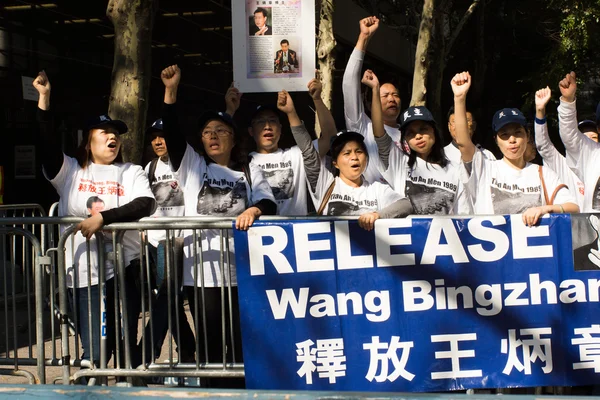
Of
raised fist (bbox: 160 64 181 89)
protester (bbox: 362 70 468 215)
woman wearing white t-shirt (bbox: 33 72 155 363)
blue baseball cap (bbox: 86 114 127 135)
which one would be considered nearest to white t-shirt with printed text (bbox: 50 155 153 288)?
woman wearing white t-shirt (bbox: 33 72 155 363)

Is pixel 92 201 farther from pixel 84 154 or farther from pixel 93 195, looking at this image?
pixel 84 154

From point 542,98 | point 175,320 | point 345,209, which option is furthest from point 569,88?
point 175,320

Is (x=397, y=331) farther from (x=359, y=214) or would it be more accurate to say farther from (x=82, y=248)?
(x=82, y=248)

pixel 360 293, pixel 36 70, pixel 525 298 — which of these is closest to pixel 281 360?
pixel 360 293

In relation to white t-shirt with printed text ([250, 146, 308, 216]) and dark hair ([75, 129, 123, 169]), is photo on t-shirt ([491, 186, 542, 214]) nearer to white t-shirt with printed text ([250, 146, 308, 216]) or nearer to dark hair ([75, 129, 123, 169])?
white t-shirt with printed text ([250, 146, 308, 216])

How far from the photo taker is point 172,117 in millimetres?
5750

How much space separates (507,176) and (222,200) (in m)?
1.90

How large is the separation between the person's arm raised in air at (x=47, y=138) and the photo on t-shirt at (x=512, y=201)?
9.59ft

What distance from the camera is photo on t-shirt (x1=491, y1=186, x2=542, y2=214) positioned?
5.54 metres

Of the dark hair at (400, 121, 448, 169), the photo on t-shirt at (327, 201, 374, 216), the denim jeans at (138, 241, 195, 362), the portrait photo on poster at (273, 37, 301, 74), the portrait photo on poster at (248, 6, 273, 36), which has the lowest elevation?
the denim jeans at (138, 241, 195, 362)

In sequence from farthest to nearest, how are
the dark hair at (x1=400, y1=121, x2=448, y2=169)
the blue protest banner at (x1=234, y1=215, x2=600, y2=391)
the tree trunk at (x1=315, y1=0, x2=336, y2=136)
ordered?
the tree trunk at (x1=315, y1=0, x2=336, y2=136)
the dark hair at (x1=400, y1=121, x2=448, y2=169)
the blue protest banner at (x1=234, y1=215, x2=600, y2=391)

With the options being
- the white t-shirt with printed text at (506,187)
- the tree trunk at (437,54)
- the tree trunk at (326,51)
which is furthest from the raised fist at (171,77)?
the tree trunk at (437,54)

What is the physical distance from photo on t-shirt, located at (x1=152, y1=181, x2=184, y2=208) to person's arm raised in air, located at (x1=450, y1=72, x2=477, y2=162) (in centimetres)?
229

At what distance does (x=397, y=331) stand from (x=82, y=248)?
2.16m
